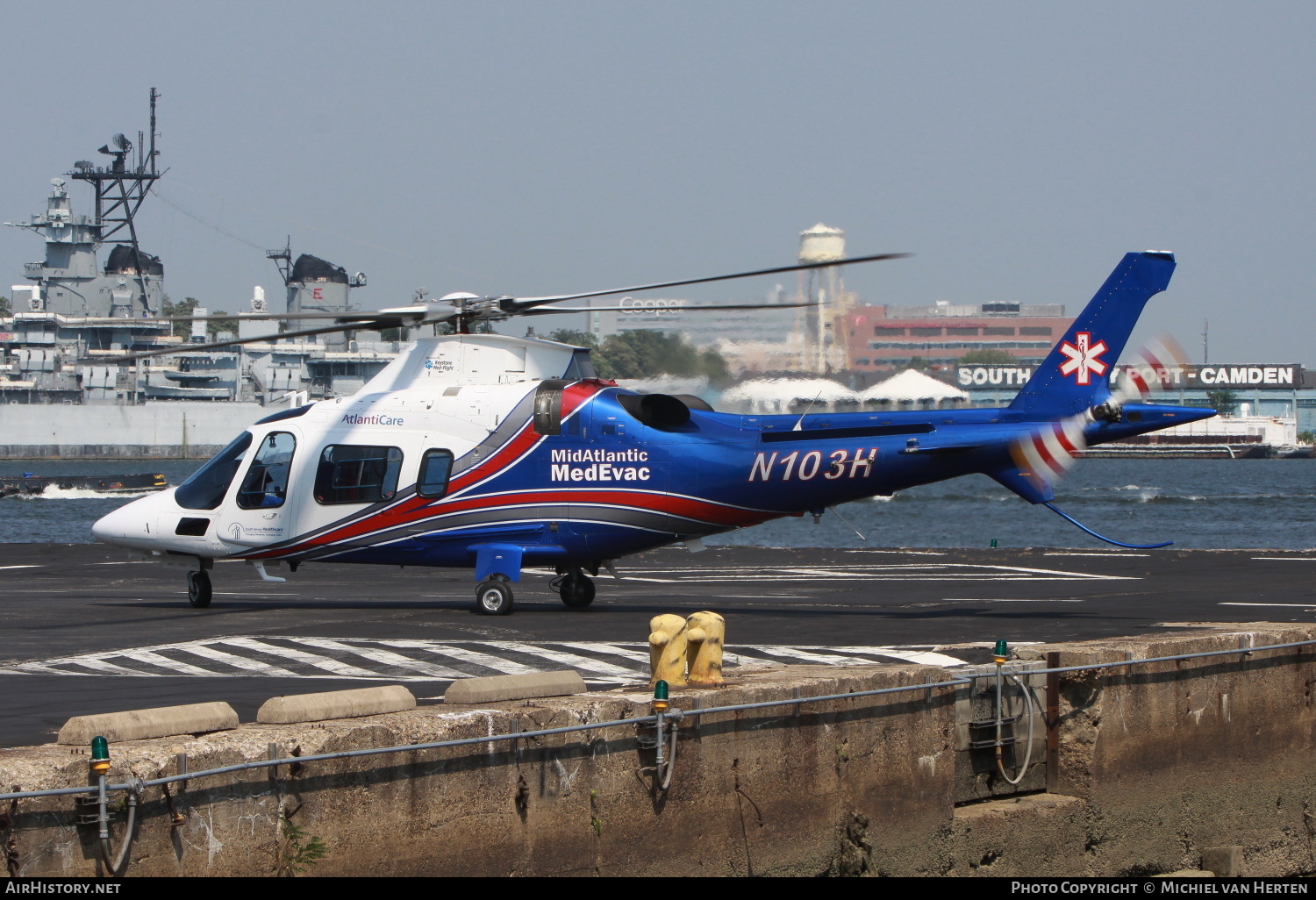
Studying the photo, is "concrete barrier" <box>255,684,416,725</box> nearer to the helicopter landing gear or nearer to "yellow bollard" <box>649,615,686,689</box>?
"yellow bollard" <box>649,615,686,689</box>

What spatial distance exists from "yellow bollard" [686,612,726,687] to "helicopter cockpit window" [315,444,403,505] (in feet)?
37.0

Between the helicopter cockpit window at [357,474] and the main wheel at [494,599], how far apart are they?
2.12m

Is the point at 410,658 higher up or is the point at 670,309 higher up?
the point at 670,309

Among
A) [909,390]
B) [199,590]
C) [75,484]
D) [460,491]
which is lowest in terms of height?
[199,590]

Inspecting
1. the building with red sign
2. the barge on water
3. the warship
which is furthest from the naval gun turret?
the building with red sign

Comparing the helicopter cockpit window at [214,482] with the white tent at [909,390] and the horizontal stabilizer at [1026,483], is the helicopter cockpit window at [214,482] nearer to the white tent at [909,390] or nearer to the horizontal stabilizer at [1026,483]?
the white tent at [909,390]

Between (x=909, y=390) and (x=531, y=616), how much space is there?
28.8 feet

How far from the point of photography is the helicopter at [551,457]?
704 inches

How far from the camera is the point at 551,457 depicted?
1977 centimetres

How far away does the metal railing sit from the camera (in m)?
6.90

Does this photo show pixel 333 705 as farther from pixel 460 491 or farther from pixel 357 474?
pixel 357 474

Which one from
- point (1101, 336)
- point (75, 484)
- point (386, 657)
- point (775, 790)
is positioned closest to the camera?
point (775, 790)

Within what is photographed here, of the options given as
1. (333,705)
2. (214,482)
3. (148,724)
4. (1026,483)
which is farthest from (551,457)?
(148,724)
